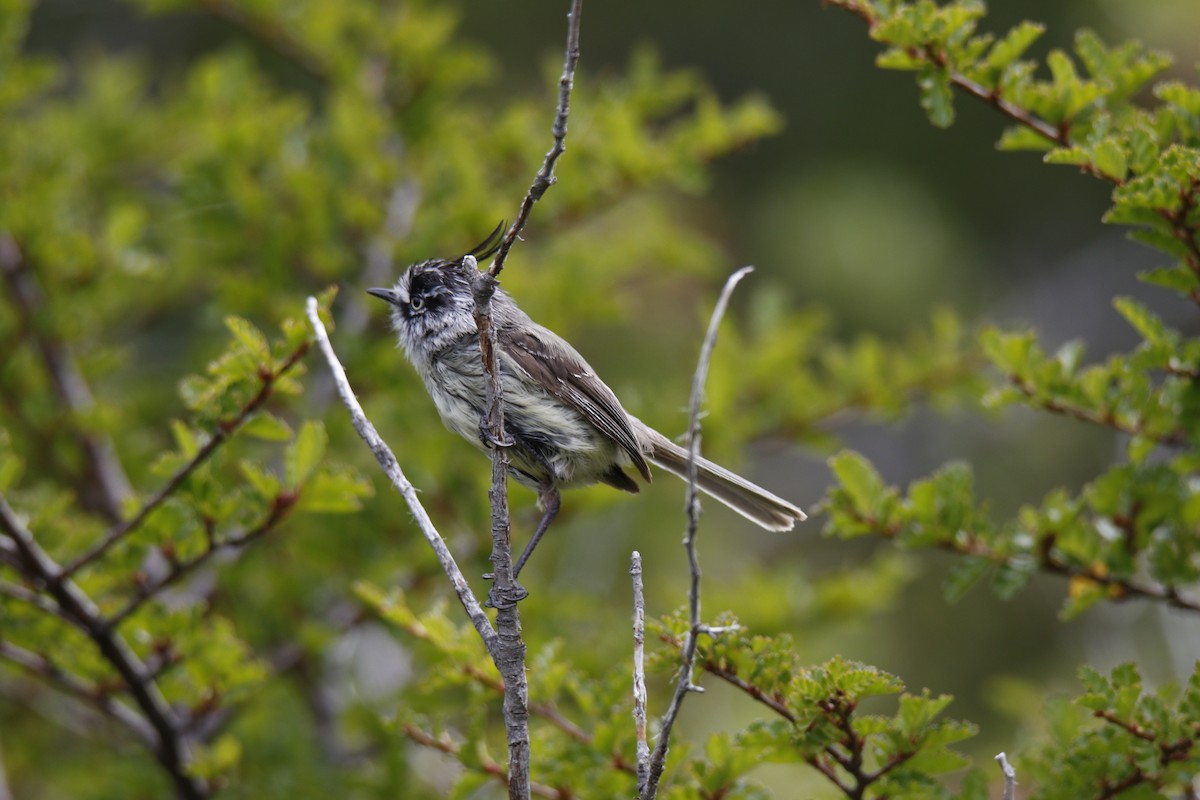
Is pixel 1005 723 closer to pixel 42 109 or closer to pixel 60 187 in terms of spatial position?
pixel 60 187

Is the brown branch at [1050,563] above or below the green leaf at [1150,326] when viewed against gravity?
below

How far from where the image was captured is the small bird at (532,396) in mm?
3729

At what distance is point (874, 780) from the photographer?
2787 mm

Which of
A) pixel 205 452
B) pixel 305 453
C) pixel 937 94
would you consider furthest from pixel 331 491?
pixel 937 94

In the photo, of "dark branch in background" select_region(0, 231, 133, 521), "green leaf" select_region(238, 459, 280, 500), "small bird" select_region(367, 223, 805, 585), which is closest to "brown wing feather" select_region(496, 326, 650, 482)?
"small bird" select_region(367, 223, 805, 585)

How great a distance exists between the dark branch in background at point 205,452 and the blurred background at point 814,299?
143 cm

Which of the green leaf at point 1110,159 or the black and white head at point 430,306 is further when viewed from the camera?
the black and white head at point 430,306

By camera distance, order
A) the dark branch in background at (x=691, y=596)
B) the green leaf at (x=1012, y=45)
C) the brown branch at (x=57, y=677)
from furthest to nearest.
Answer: the brown branch at (x=57, y=677), the green leaf at (x=1012, y=45), the dark branch in background at (x=691, y=596)

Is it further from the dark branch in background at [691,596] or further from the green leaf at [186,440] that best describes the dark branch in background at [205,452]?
the dark branch in background at [691,596]

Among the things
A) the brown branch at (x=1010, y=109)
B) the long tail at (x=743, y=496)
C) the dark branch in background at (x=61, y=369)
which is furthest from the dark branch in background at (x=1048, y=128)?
the dark branch in background at (x=61, y=369)

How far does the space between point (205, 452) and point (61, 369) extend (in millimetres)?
2433

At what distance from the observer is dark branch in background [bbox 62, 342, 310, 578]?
3145mm

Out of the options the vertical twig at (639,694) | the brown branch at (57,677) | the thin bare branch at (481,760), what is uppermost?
the brown branch at (57,677)

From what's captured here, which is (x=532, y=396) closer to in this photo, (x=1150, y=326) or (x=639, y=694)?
(x=639, y=694)
